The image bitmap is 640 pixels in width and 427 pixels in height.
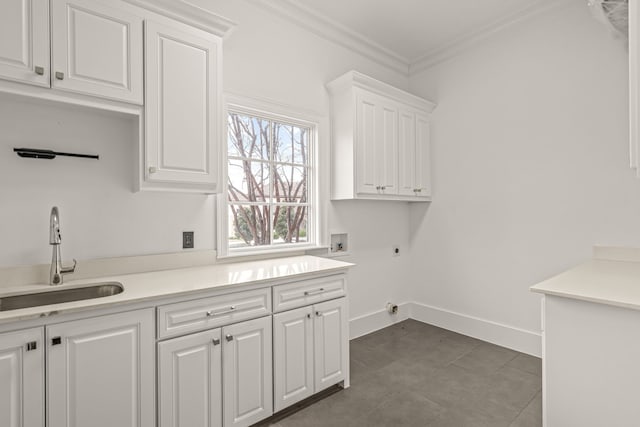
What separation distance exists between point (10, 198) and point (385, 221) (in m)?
3.04

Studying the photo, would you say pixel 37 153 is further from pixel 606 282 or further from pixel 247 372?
A: pixel 606 282

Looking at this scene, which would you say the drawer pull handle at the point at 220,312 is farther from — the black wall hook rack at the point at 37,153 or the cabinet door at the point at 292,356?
the black wall hook rack at the point at 37,153

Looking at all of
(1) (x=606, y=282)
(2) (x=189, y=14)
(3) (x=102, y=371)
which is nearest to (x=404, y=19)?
(2) (x=189, y=14)

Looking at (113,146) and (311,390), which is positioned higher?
(113,146)

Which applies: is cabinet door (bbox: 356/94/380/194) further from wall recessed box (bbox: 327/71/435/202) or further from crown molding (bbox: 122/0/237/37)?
crown molding (bbox: 122/0/237/37)

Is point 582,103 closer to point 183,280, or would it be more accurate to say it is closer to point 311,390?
point 311,390

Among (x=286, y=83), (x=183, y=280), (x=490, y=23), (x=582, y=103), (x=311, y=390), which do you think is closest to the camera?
(x=183, y=280)

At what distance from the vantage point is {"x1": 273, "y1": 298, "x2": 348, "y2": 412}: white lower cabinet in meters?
1.96

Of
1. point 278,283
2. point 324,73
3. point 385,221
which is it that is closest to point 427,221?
point 385,221

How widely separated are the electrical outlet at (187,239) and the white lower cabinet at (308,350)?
82cm

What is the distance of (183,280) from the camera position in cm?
183

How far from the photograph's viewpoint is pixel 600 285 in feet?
5.45

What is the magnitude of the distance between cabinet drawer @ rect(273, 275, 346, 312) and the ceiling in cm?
227

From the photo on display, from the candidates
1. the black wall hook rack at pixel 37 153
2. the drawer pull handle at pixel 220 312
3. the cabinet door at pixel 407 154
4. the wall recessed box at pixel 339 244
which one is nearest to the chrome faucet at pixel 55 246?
the black wall hook rack at pixel 37 153
